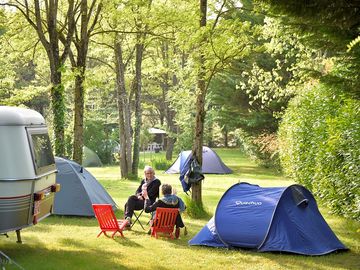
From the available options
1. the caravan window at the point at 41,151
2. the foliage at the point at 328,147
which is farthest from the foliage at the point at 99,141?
the caravan window at the point at 41,151

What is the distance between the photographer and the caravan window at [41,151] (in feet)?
28.2

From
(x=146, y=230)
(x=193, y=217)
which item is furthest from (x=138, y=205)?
→ (x=193, y=217)

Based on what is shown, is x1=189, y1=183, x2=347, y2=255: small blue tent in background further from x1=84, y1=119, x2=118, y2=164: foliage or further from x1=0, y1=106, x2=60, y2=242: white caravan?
x1=84, y1=119, x2=118, y2=164: foliage

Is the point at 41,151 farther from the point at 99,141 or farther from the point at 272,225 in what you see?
the point at 99,141

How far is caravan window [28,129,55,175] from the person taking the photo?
28.2 ft

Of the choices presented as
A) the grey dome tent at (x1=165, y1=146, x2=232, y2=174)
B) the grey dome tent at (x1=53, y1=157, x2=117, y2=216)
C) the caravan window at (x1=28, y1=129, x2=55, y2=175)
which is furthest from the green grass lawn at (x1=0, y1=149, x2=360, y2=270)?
the grey dome tent at (x1=165, y1=146, x2=232, y2=174)

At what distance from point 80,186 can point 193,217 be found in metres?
2.59

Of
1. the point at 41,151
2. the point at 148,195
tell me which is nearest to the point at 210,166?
the point at 148,195

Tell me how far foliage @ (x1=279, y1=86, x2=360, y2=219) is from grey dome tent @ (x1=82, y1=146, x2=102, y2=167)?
60.6 feet

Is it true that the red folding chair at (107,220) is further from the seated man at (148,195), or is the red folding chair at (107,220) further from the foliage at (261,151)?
the foliage at (261,151)

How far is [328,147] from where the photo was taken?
12.3 meters

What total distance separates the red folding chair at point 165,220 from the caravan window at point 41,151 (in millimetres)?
2075

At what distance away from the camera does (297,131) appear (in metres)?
16.1

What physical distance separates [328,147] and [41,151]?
20.2ft
